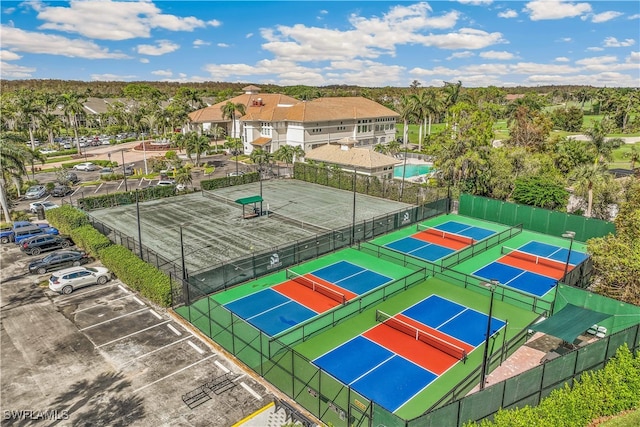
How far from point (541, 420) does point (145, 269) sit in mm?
21888

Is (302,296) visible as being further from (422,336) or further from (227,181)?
(227,181)

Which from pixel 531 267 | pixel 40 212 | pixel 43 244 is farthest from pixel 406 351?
pixel 40 212

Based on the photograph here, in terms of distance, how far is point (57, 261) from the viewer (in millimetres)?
29156

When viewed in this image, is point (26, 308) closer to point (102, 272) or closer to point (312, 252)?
point (102, 272)

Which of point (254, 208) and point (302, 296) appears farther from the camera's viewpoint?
point (254, 208)

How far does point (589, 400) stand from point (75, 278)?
27529 millimetres

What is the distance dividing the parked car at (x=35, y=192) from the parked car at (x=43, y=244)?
63.5ft

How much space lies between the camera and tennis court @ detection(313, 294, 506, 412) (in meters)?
18.1

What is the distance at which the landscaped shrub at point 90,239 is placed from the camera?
3011cm

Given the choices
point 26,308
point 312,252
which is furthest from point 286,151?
point 26,308

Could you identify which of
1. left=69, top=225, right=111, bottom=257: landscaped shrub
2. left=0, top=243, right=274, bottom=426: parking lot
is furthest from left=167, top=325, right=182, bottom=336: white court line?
left=69, top=225, right=111, bottom=257: landscaped shrub

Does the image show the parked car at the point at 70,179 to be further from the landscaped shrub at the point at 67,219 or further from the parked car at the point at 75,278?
the parked car at the point at 75,278

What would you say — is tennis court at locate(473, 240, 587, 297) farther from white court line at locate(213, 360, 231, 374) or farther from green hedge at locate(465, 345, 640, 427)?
white court line at locate(213, 360, 231, 374)

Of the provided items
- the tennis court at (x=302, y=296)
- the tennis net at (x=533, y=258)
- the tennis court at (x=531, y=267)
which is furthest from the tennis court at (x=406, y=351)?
the tennis net at (x=533, y=258)
